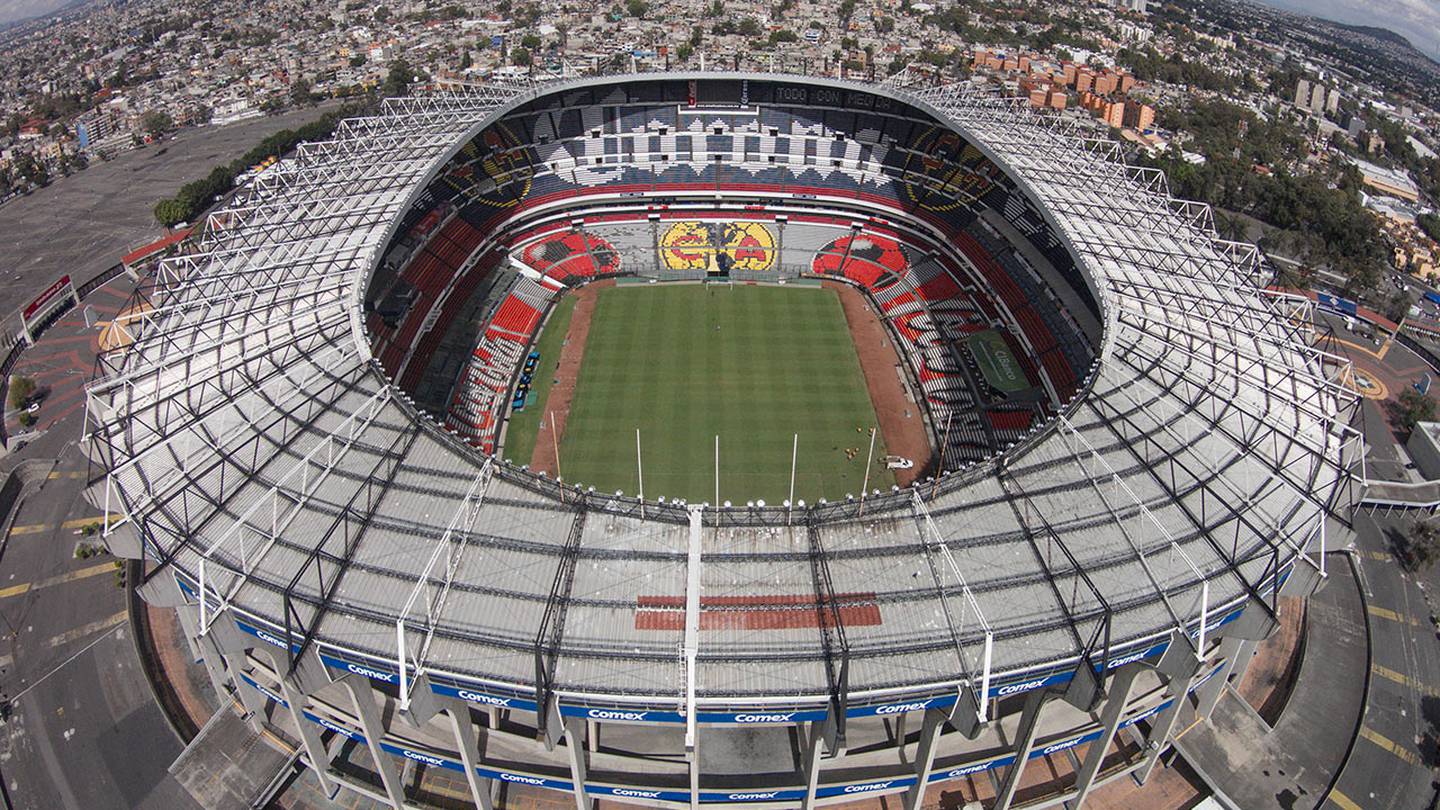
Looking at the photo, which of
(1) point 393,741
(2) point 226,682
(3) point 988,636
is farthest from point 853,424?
(2) point 226,682

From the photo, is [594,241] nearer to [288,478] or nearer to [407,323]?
[407,323]

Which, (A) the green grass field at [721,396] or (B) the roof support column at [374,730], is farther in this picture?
(A) the green grass field at [721,396]

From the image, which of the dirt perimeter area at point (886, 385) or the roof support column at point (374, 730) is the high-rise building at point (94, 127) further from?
the roof support column at point (374, 730)

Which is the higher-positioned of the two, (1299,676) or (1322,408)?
(1322,408)

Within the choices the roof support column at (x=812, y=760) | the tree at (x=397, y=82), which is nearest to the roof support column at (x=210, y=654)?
the roof support column at (x=812, y=760)

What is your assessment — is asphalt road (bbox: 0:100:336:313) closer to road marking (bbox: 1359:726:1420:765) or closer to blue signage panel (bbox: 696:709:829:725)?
blue signage panel (bbox: 696:709:829:725)

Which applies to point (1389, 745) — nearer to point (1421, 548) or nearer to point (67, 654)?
point (1421, 548)
